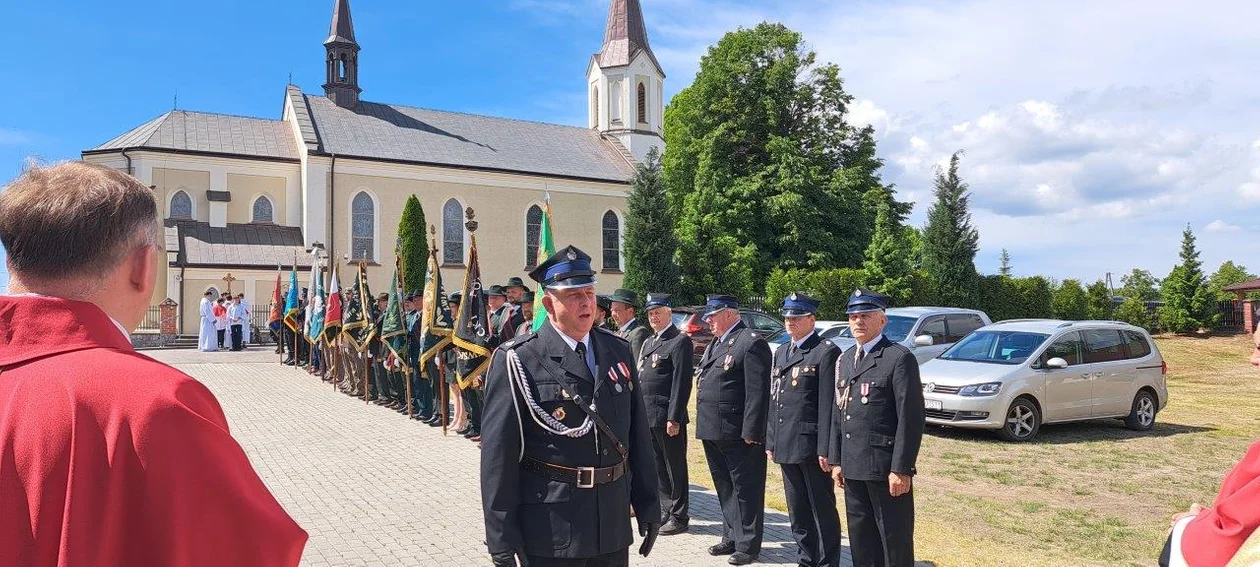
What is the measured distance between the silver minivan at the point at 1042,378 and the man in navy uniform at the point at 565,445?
8.58 m

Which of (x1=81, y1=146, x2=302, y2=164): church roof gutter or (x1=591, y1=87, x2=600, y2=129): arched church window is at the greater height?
(x1=591, y1=87, x2=600, y2=129): arched church window

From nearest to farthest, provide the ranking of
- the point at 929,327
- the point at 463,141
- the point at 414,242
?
the point at 929,327 → the point at 414,242 → the point at 463,141

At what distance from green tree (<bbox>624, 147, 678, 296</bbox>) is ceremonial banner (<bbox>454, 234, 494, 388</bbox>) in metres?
19.1

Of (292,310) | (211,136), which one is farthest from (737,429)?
(211,136)

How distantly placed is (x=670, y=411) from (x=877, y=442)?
7.03 feet

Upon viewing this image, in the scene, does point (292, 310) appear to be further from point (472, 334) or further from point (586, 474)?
point (586, 474)

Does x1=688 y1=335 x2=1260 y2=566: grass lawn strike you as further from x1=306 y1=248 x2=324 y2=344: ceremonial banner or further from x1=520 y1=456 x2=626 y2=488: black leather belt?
x1=306 y1=248 x2=324 y2=344: ceremonial banner

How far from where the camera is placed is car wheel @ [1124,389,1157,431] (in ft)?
40.9

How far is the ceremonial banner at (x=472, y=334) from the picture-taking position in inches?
446

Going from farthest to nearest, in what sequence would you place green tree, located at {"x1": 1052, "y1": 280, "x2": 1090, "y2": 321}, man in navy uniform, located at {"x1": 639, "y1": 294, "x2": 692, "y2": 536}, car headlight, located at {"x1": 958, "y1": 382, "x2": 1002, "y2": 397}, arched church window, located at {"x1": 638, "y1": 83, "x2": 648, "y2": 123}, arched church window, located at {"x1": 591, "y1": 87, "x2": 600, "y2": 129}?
1. arched church window, located at {"x1": 591, "y1": 87, "x2": 600, "y2": 129}
2. arched church window, located at {"x1": 638, "y1": 83, "x2": 648, "y2": 123}
3. green tree, located at {"x1": 1052, "y1": 280, "x2": 1090, "y2": 321}
4. car headlight, located at {"x1": 958, "y1": 382, "x2": 1002, "y2": 397}
5. man in navy uniform, located at {"x1": 639, "y1": 294, "x2": 692, "y2": 536}

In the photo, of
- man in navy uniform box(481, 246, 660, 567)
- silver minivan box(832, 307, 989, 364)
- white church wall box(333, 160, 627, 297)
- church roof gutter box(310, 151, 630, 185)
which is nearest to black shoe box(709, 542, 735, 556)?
man in navy uniform box(481, 246, 660, 567)

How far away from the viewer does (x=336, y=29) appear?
137 feet

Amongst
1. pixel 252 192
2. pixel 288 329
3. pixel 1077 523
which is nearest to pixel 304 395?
pixel 288 329

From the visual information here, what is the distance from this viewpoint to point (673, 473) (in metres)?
7.21
